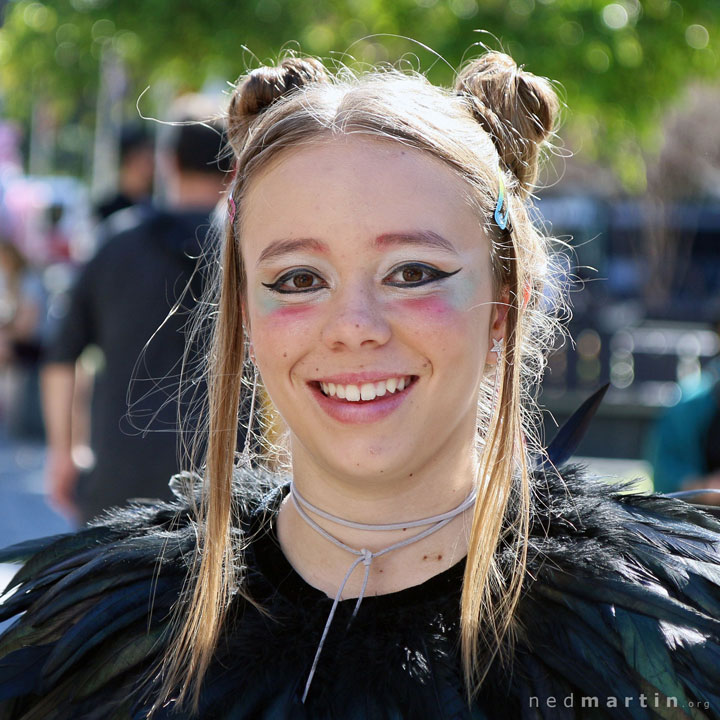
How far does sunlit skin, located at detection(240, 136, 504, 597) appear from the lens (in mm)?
1745

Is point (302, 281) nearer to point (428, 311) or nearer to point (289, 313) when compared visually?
point (289, 313)

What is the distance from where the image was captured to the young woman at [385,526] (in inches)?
66.8

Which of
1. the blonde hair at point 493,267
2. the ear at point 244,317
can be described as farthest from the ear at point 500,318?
the ear at point 244,317

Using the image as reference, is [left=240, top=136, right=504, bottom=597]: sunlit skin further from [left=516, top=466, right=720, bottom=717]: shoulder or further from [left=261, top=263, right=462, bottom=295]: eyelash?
[left=516, top=466, right=720, bottom=717]: shoulder

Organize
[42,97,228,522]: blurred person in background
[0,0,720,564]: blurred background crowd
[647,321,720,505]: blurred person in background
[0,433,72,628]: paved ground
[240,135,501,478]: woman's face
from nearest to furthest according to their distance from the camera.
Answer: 1. [240,135,501,478]: woman's face
2. [42,97,228,522]: blurred person in background
3. [647,321,720,505]: blurred person in background
4. [0,0,720,564]: blurred background crowd
5. [0,433,72,628]: paved ground

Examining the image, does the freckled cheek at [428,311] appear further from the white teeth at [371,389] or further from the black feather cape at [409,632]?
the black feather cape at [409,632]

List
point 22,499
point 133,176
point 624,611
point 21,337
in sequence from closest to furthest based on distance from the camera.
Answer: point 624,611, point 133,176, point 22,499, point 21,337

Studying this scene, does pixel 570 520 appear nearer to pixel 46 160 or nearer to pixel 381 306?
pixel 381 306

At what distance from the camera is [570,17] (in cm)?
733

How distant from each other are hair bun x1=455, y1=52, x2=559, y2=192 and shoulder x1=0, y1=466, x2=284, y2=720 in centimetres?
78

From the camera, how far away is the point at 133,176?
6.52m

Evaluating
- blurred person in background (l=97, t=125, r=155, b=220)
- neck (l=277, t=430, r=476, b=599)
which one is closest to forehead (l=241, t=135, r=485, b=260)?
neck (l=277, t=430, r=476, b=599)

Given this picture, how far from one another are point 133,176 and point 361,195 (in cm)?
501

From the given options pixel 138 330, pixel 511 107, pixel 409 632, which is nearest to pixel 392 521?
pixel 409 632
